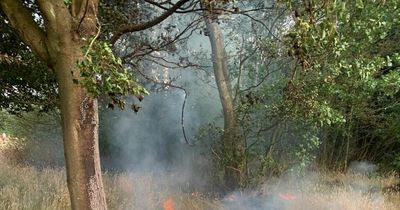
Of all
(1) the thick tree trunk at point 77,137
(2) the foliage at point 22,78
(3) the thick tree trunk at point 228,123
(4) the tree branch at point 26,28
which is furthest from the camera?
(3) the thick tree trunk at point 228,123

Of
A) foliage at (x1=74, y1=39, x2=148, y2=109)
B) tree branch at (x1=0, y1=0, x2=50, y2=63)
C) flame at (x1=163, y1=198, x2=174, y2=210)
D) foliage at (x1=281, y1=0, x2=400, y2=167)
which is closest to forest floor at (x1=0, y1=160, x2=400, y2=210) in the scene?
flame at (x1=163, y1=198, x2=174, y2=210)

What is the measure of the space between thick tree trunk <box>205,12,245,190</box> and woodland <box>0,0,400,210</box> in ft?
0.08

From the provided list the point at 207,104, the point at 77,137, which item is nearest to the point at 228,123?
the point at 207,104

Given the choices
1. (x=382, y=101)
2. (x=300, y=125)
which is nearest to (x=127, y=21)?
(x=300, y=125)

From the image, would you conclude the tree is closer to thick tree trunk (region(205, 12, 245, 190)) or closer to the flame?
the flame

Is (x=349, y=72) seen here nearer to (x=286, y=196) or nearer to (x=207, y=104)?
(x=286, y=196)

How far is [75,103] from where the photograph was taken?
10.1ft

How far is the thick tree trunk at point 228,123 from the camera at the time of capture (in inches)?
297

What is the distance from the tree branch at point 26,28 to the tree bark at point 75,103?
76 mm

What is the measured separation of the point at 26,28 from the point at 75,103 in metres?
0.67

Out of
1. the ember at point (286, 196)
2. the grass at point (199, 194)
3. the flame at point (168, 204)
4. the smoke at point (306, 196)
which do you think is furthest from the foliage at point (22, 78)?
the ember at point (286, 196)

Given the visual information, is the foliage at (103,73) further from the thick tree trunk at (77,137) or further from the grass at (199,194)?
→ the grass at (199,194)

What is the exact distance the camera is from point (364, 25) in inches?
181

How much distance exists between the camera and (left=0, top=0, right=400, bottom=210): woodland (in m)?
3.09
